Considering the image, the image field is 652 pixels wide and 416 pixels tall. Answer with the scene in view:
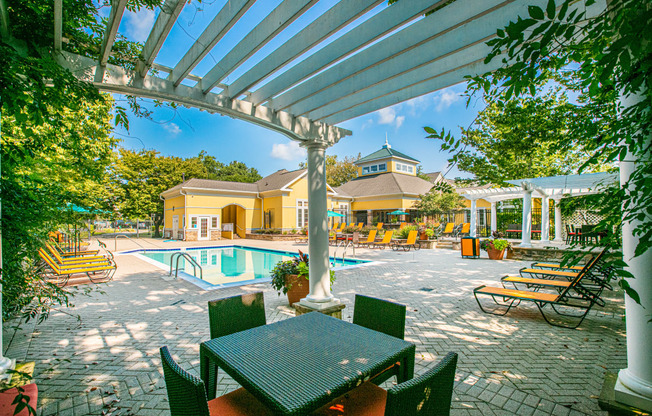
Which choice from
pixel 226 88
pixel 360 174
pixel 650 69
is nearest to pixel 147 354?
pixel 226 88

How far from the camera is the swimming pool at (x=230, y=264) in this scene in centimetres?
893

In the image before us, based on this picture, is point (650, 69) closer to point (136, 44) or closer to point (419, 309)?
point (136, 44)

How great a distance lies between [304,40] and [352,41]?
470mm

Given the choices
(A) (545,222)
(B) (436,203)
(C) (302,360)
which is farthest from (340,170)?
(C) (302,360)

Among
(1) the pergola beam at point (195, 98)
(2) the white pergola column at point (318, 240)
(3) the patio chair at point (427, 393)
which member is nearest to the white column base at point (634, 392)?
(3) the patio chair at point (427, 393)

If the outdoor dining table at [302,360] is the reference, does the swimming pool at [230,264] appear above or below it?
below

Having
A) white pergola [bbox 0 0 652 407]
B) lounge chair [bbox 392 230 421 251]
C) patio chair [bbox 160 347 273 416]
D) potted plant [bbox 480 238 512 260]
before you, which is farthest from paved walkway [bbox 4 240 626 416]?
lounge chair [bbox 392 230 421 251]

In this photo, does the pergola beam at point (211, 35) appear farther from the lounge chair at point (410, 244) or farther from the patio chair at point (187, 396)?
the lounge chair at point (410, 244)

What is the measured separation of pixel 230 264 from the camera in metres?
13.8

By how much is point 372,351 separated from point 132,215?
30.7 m

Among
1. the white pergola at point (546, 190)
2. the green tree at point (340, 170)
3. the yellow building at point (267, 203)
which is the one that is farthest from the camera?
the green tree at point (340, 170)

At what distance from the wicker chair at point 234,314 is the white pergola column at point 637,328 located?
2931 mm

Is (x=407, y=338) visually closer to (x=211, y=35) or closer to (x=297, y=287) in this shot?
(x=297, y=287)

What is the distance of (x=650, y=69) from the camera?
1.47m
